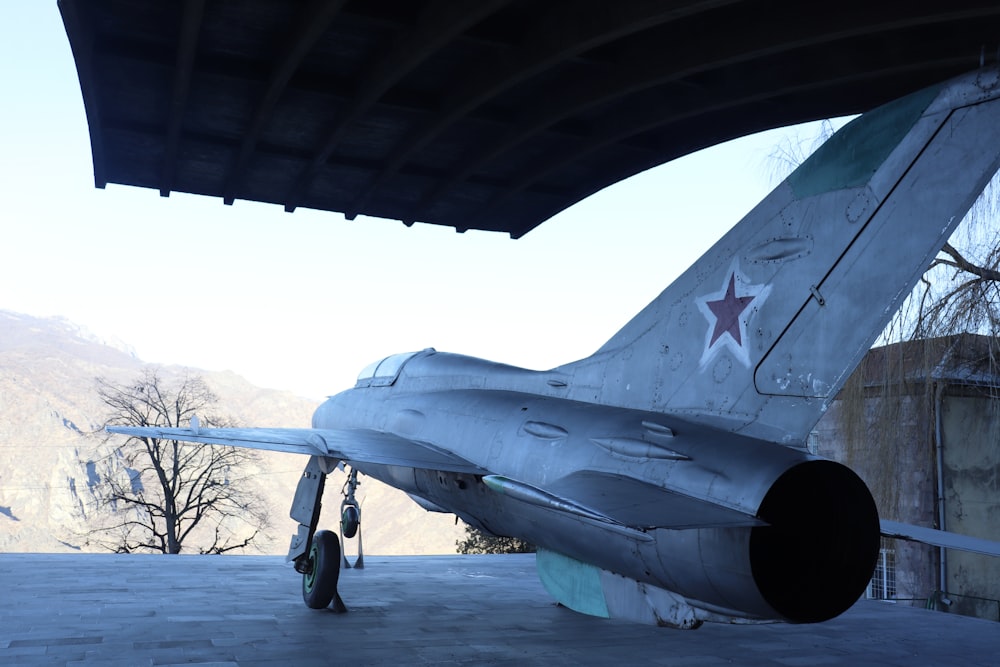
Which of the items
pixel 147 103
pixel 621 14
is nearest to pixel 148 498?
pixel 147 103

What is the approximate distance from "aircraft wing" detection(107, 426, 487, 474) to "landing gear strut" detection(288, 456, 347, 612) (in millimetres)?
352

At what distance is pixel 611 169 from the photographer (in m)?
17.6

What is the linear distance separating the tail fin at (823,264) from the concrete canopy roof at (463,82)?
3.72 m

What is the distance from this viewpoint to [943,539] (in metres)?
7.19

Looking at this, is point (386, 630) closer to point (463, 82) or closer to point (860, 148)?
point (860, 148)

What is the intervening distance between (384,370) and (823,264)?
26.8 feet

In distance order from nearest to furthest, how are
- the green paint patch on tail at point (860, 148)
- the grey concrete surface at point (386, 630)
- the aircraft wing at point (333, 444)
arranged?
1. the green paint patch on tail at point (860, 148)
2. the grey concrete surface at point (386, 630)
3. the aircraft wing at point (333, 444)

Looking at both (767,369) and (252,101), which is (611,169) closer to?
(252,101)

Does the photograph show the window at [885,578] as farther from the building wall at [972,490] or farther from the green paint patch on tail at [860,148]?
the green paint patch on tail at [860,148]

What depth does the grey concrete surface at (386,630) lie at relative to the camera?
8.35 m

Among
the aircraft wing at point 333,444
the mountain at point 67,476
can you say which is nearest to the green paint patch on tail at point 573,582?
the aircraft wing at point 333,444

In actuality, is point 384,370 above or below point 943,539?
above

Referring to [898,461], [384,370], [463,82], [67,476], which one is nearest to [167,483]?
[384,370]

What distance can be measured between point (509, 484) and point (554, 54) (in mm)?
7085
